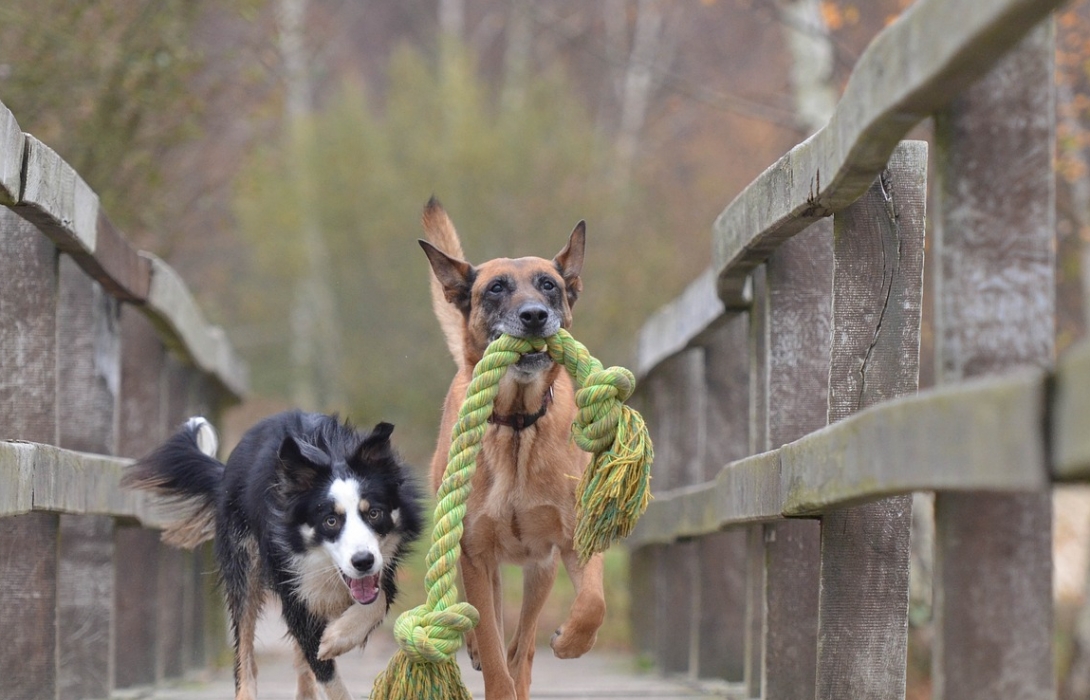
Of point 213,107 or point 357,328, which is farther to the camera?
point 357,328

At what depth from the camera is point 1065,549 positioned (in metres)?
13.3

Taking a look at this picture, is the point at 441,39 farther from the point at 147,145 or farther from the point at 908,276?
the point at 908,276

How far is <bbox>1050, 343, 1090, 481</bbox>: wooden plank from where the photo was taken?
1.89 m

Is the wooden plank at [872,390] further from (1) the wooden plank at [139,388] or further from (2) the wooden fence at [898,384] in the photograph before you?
(1) the wooden plank at [139,388]

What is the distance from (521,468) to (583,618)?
22.0 inches

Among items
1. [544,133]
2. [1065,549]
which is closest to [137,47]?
[1065,549]

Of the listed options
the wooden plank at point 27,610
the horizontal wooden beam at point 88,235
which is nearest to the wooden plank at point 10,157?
the horizontal wooden beam at point 88,235

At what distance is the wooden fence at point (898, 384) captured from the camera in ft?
7.38

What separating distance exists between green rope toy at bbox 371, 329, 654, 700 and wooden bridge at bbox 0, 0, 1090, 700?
1.27 ft

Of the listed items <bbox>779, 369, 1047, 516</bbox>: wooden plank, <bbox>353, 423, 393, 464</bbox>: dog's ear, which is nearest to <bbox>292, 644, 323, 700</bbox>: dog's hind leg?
<bbox>353, 423, 393, 464</bbox>: dog's ear

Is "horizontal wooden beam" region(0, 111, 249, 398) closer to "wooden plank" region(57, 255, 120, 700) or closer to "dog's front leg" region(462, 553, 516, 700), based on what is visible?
"wooden plank" region(57, 255, 120, 700)

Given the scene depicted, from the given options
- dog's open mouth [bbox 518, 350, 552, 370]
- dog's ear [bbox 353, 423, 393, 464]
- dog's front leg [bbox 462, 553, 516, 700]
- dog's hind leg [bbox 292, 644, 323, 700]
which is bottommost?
dog's hind leg [bbox 292, 644, 323, 700]

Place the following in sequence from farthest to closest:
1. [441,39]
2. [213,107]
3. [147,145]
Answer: [441,39]
[213,107]
[147,145]

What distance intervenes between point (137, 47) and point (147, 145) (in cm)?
88
